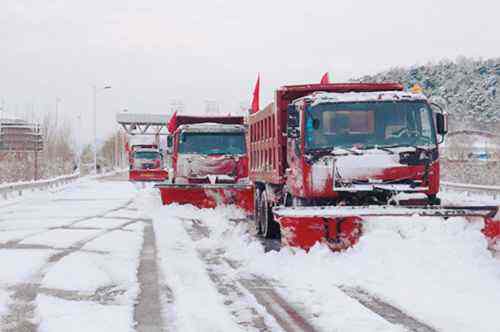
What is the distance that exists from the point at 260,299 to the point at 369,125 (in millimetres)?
3939

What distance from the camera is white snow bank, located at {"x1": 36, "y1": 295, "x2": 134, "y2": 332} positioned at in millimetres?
6000

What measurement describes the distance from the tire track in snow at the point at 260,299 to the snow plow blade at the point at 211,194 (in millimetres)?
8113

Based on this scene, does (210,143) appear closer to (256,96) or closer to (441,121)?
(256,96)

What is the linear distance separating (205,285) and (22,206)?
16847mm

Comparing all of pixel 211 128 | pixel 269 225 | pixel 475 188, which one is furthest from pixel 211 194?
pixel 475 188

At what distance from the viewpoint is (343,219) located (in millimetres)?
9156

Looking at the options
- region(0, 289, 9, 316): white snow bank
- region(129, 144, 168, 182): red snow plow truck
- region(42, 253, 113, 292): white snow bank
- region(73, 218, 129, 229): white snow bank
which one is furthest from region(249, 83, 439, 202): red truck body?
region(129, 144, 168, 182): red snow plow truck

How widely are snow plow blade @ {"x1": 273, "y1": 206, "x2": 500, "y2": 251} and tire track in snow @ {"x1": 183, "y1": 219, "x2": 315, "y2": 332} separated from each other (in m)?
0.95

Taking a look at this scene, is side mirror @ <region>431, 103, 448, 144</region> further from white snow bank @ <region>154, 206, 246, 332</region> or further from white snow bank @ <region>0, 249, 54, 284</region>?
white snow bank @ <region>0, 249, 54, 284</region>

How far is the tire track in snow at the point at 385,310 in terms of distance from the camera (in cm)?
593

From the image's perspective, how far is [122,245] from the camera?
12.0 m

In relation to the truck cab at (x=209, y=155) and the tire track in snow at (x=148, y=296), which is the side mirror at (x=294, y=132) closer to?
the tire track in snow at (x=148, y=296)

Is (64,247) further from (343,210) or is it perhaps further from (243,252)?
(343,210)

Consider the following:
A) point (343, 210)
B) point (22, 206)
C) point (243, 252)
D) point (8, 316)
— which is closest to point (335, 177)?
point (343, 210)
